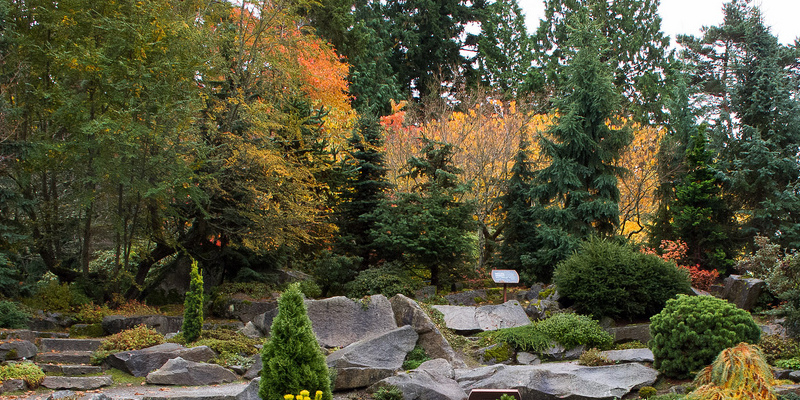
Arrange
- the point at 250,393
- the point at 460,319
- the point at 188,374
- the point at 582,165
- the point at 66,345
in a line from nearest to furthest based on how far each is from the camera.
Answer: the point at 250,393 < the point at 188,374 < the point at 66,345 < the point at 460,319 < the point at 582,165

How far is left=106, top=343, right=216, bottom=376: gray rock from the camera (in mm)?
10578

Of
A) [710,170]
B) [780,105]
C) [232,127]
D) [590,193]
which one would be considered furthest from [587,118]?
[232,127]

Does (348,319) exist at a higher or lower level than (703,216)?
lower

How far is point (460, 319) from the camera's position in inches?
535

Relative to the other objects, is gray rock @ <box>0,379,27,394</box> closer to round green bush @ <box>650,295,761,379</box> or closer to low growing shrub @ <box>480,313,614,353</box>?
low growing shrub @ <box>480,313,614,353</box>

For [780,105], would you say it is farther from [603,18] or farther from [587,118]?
[603,18]

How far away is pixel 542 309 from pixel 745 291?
4969mm

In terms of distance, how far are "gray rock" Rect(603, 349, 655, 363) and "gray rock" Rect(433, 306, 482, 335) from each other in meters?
3.23

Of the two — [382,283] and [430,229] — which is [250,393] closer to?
[382,283]

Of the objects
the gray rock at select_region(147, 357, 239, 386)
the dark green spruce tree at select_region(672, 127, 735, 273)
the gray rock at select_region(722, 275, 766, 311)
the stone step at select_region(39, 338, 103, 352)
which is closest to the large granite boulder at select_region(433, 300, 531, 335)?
the gray rock at select_region(147, 357, 239, 386)

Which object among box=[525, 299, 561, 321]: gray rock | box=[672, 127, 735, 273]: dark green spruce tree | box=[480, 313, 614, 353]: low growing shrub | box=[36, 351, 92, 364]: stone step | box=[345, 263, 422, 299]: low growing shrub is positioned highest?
box=[672, 127, 735, 273]: dark green spruce tree

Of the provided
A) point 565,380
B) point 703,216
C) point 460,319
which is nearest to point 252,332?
point 460,319

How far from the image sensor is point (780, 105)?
17.0 m

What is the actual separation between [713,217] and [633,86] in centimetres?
1787
